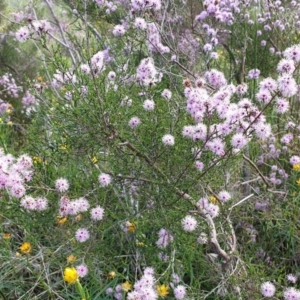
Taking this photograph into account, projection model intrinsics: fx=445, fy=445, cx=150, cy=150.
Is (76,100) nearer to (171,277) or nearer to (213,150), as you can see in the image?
(213,150)

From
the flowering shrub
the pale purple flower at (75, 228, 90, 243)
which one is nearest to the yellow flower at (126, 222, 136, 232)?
the flowering shrub

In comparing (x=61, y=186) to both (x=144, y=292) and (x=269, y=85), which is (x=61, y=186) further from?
(x=269, y=85)

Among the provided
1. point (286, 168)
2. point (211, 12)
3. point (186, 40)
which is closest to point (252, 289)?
point (286, 168)

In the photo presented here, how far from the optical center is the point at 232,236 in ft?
7.34

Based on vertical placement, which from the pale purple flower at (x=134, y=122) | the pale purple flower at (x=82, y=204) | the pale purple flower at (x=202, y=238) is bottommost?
the pale purple flower at (x=202, y=238)

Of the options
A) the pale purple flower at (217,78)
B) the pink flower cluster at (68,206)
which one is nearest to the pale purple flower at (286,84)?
the pale purple flower at (217,78)

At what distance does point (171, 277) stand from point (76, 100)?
0.89 metres

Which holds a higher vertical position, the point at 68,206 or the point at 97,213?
the point at 68,206

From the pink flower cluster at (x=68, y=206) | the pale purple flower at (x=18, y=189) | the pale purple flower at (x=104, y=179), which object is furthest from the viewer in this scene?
the pale purple flower at (x=104, y=179)

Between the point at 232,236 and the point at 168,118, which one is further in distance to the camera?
the point at 232,236

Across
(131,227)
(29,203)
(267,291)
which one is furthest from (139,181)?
(267,291)

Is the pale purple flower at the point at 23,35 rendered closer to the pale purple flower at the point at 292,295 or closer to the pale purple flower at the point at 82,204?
the pale purple flower at the point at 82,204

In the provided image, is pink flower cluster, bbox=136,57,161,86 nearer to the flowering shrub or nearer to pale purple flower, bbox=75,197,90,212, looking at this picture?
the flowering shrub

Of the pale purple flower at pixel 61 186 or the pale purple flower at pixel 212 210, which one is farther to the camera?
the pale purple flower at pixel 212 210
